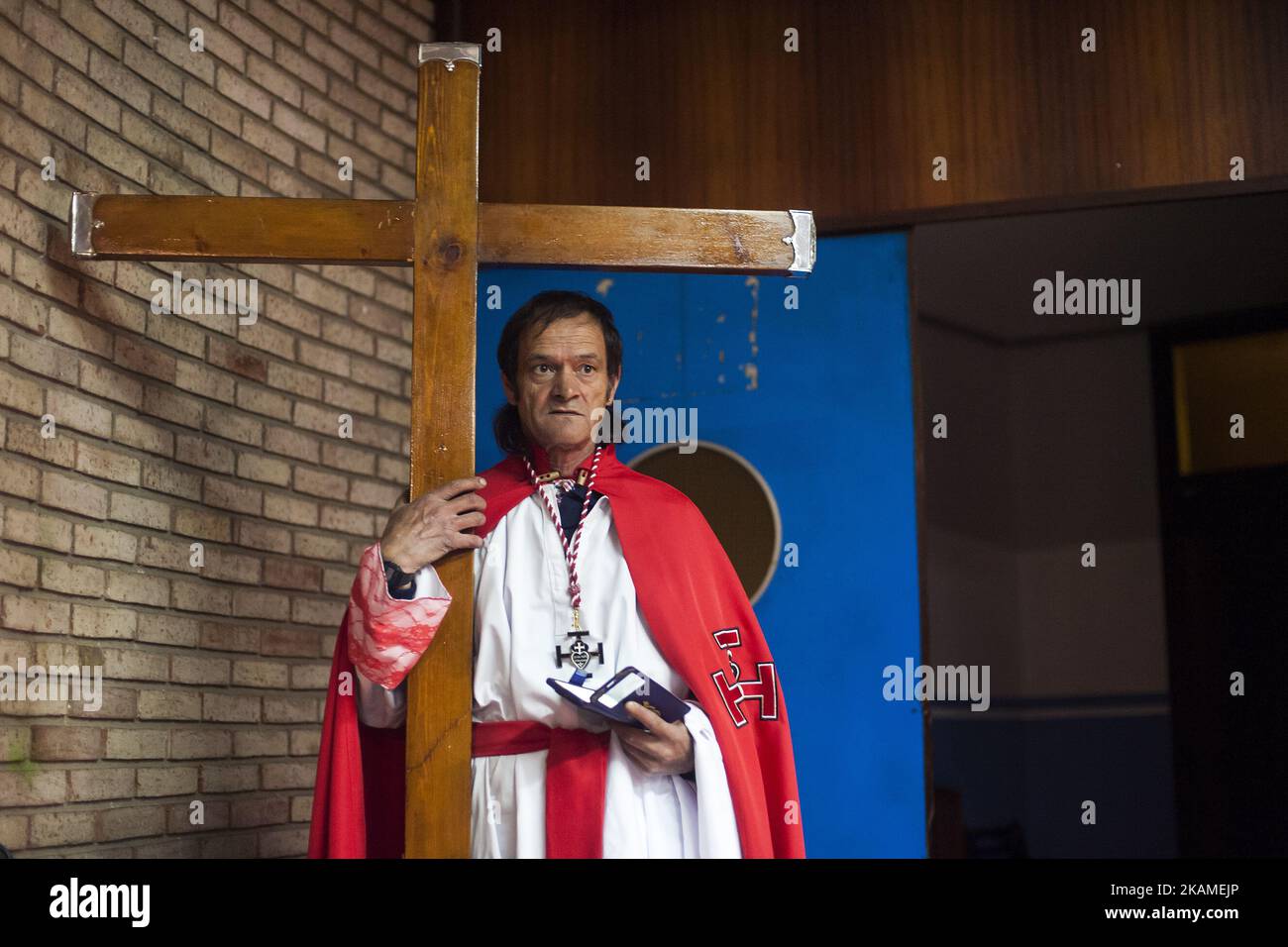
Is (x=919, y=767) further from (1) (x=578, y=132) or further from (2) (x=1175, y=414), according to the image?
(1) (x=578, y=132)

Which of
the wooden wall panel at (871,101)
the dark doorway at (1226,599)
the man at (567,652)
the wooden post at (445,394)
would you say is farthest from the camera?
the dark doorway at (1226,599)

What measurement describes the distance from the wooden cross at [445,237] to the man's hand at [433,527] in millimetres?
38

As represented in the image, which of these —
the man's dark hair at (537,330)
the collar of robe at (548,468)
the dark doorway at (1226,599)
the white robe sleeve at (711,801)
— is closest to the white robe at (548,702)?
the white robe sleeve at (711,801)

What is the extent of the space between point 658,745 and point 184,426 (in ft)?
5.13

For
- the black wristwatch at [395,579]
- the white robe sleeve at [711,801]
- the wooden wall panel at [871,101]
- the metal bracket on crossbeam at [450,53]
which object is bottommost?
the white robe sleeve at [711,801]

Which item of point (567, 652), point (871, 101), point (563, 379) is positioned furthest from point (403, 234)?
point (871, 101)

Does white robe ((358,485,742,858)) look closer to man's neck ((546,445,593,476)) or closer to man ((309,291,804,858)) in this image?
man ((309,291,804,858))

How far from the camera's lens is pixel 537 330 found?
3.12 meters

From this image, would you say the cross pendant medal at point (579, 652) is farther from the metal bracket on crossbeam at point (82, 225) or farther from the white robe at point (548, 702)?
the metal bracket on crossbeam at point (82, 225)

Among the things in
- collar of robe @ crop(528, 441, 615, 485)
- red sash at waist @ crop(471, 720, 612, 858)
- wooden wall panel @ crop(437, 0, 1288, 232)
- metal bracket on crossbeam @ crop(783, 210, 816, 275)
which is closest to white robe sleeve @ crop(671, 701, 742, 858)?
red sash at waist @ crop(471, 720, 612, 858)

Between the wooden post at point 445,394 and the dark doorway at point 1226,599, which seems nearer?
the wooden post at point 445,394

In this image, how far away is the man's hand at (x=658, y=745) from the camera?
9.36 feet

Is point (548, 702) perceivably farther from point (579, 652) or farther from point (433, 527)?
point (433, 527)

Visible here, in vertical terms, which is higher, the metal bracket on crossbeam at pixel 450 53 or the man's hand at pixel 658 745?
the metal bracket on crossbeam at pixel 450 53
